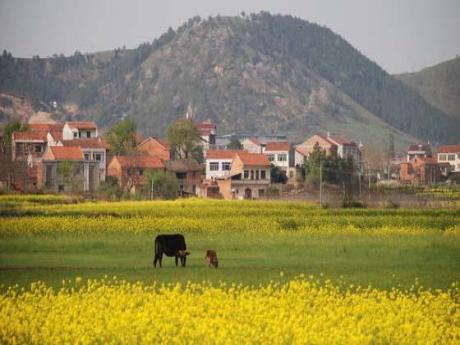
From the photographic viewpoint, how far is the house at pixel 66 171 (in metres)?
→ 104

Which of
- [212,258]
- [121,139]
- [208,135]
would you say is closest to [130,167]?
[121,139]

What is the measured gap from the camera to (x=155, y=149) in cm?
13562

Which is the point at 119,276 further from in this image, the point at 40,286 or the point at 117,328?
the point at 117,328

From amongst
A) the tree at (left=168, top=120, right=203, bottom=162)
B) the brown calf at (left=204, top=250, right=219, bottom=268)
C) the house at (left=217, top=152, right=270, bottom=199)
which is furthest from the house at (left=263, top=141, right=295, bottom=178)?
the brown calf at (left=204, top=250, right=219, bottom=268)

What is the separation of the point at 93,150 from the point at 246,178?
15.1 meters

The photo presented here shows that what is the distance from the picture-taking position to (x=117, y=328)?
21.7 m

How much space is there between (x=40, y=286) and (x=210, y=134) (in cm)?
15833

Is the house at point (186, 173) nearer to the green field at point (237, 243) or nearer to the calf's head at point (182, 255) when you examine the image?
the green field at point (237, 243)

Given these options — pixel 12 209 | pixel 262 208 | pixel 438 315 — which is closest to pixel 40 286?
pixel 438 315

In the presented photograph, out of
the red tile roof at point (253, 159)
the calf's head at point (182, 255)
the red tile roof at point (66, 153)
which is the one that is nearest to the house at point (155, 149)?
the red tile roof at point (253, 159)

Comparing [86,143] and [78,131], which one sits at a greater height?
[78,131]

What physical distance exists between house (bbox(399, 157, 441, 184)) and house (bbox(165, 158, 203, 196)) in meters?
45.1

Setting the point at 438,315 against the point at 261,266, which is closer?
the point at 438,315

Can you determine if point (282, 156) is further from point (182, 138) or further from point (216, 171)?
point (216, 171)
